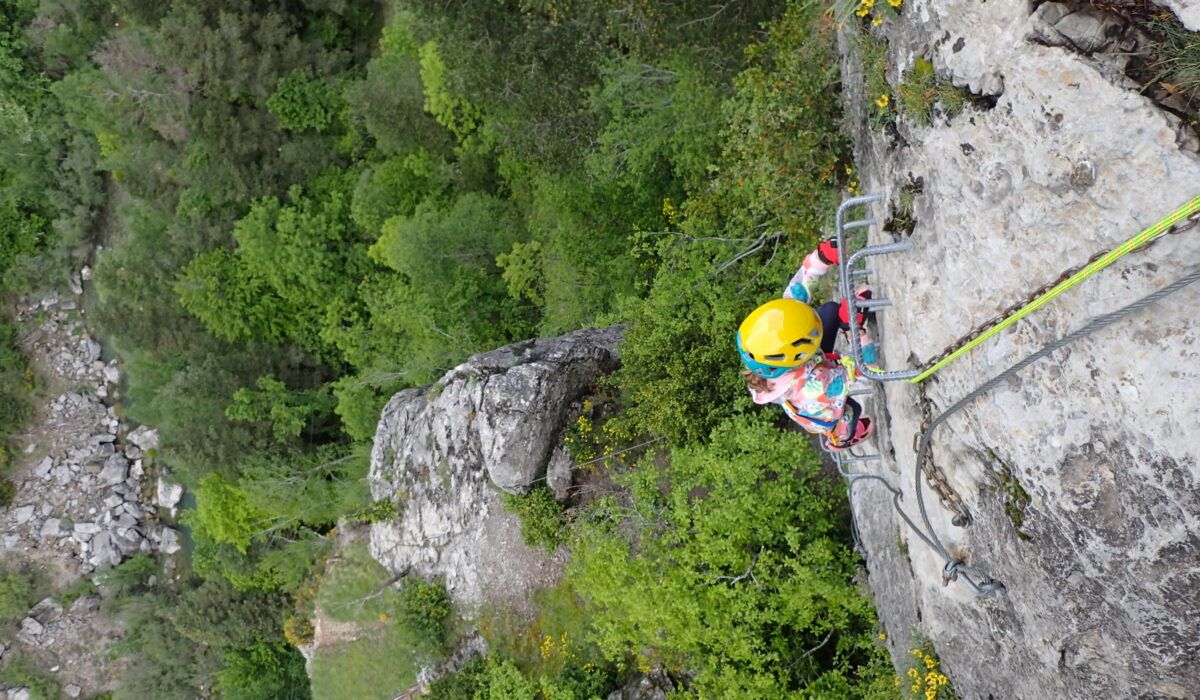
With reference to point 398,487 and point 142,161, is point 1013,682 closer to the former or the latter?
point 398,487

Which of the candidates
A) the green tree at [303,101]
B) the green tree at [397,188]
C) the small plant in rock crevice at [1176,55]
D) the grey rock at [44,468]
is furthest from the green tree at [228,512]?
the small plant in rock crevice at [1176,55]

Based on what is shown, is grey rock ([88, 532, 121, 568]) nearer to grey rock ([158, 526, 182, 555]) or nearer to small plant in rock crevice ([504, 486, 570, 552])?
grey rock ([158, 526, 182, 555])

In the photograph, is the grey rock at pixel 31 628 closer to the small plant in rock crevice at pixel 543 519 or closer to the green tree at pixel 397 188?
the green tree at pixel 397 188

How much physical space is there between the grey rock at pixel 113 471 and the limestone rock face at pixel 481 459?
1396cm

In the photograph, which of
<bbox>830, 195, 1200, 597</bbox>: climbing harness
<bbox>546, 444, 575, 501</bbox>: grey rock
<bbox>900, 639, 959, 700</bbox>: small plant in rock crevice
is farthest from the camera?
<bbox>546, 444, 575, 501</bbox>: grey rock

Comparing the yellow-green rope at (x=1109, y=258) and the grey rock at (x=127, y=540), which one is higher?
the yellow-green rope at (x=1109, y=258)

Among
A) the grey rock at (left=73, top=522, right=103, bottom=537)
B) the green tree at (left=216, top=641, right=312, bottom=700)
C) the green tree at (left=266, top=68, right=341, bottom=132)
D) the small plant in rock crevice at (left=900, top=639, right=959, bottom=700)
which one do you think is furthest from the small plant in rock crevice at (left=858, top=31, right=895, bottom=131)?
the grey rock at (left=73, top=522, right=103, bottom=537)

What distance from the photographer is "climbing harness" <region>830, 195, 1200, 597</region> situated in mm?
3543

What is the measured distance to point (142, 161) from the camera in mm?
21750

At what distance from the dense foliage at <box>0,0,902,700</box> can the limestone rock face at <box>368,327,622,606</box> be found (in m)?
0.70

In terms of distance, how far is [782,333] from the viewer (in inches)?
248

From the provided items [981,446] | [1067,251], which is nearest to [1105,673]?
[981,446]

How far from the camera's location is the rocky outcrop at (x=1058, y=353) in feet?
12.7

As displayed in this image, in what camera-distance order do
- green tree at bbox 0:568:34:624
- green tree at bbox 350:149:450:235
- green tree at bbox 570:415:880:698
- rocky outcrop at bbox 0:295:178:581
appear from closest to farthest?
green tree at bbox 570:415:880:698
green tree at bbox 350:149:450:235
green tree at bbox 0:568:34:624
rocky outcrop at bbox 0:295:178:581
